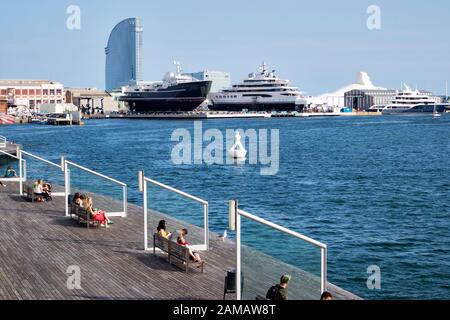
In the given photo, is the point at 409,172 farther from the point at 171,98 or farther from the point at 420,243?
the point at 171,98

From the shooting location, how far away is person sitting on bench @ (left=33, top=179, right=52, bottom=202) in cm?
2017

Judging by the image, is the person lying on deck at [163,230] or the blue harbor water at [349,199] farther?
the blue harbor water at [349,199]

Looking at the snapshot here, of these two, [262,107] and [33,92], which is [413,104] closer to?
[262,107]

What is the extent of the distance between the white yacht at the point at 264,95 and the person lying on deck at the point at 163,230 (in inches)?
5940

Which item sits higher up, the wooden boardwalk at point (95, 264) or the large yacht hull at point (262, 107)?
the large yacht hull at point (262, 107)

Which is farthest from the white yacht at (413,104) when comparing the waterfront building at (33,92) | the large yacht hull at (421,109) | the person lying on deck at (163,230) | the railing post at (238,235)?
the railing post at (238,235)

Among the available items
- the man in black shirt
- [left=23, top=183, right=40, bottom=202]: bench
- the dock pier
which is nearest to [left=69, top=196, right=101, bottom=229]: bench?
the dock pier

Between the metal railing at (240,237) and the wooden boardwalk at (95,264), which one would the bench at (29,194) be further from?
the metal railing at (240,237)

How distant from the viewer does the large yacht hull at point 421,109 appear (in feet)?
600

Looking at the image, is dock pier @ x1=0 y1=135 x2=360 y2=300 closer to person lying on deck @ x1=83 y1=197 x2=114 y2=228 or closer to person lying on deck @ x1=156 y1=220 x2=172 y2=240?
person lying on deck @ x1=156 y1=220 x2=172 y2=240
